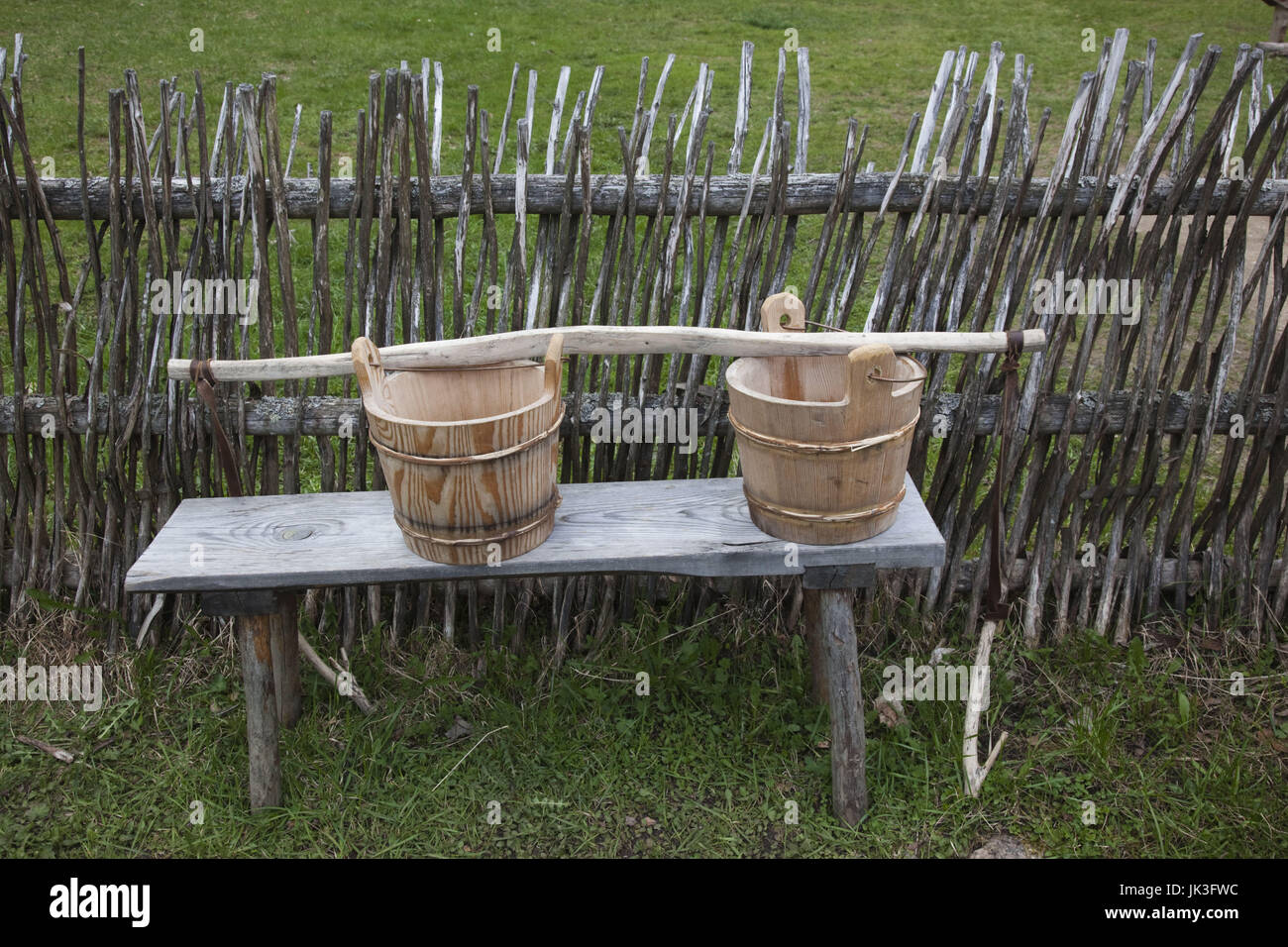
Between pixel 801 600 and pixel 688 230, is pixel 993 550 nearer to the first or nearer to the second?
pixel 801 600

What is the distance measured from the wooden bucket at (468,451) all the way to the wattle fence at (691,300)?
1.43 ft

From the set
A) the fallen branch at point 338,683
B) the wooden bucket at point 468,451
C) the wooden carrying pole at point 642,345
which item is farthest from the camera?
the fallen branch at point 338,683

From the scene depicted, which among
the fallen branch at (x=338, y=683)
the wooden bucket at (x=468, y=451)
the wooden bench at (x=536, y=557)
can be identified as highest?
the wooden bucket at (x=468, y=451)

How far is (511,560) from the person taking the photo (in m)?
2.49

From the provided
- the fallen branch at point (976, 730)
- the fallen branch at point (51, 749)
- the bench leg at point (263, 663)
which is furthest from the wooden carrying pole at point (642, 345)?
the fallen branch at point (51, 749)

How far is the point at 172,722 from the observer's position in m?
3.04

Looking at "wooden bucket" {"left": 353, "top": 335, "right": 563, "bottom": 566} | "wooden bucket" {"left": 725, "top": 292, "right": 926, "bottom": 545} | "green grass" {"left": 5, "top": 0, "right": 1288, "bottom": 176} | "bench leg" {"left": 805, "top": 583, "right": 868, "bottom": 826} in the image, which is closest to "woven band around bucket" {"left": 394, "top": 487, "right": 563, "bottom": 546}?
"wooden bucket" {"left": 353, "top": 335, "right": 563, "bottom": 566}

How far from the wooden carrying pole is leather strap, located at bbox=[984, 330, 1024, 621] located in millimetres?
34

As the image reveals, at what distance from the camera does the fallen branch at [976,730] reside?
9.28ft

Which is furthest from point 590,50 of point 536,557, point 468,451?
point 468,451

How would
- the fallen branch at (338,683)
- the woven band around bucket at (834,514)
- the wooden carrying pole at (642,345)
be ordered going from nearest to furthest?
the wooden carrying pole at (642,345) → the woven band around bucket at (834,514) → the fallen branch at (338,683)

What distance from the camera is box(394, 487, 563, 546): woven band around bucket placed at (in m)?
2.40

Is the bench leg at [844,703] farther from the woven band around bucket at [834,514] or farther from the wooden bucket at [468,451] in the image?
the wooden bucket at [468,451]
